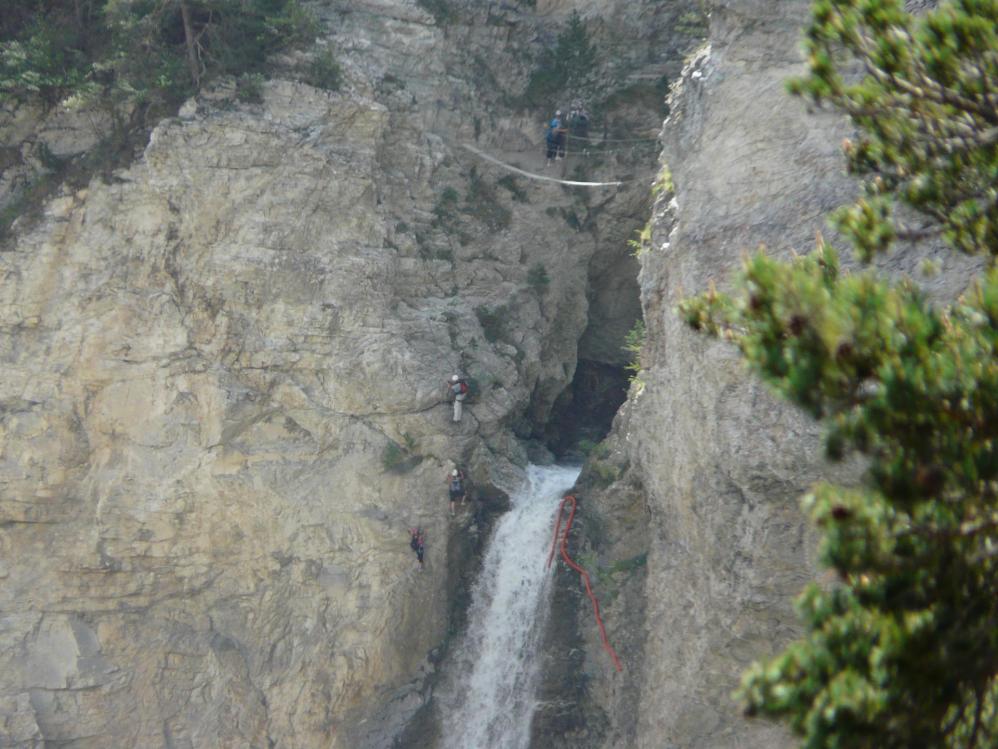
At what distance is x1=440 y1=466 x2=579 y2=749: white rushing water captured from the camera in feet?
59.4

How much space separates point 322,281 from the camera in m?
19.1

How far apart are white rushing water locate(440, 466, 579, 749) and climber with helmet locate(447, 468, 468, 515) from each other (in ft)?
3.50

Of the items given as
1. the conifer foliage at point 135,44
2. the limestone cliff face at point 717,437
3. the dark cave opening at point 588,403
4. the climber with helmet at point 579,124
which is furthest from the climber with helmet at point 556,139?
the conifer foliage at point 135,44

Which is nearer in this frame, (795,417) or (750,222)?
(795,417)

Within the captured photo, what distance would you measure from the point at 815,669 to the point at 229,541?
15025 millimetres

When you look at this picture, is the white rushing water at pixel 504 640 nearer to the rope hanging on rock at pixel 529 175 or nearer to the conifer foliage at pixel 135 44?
the rope hanging on rock at pixel 529 175

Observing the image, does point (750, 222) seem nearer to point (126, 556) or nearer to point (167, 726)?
point (126, 556)

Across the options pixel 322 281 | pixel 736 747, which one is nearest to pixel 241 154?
pixel 322 281

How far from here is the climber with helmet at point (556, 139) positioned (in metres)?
22.5

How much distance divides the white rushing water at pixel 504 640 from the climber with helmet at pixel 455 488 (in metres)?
1.07

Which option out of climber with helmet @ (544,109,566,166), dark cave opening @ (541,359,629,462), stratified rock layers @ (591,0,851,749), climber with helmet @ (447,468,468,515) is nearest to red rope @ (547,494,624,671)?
stratified rock layers @ (591,0,851,749)

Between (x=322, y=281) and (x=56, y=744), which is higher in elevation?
(x=322, y=281)

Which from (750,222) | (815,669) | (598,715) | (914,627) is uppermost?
(914,627)

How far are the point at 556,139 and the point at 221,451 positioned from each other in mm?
11045
